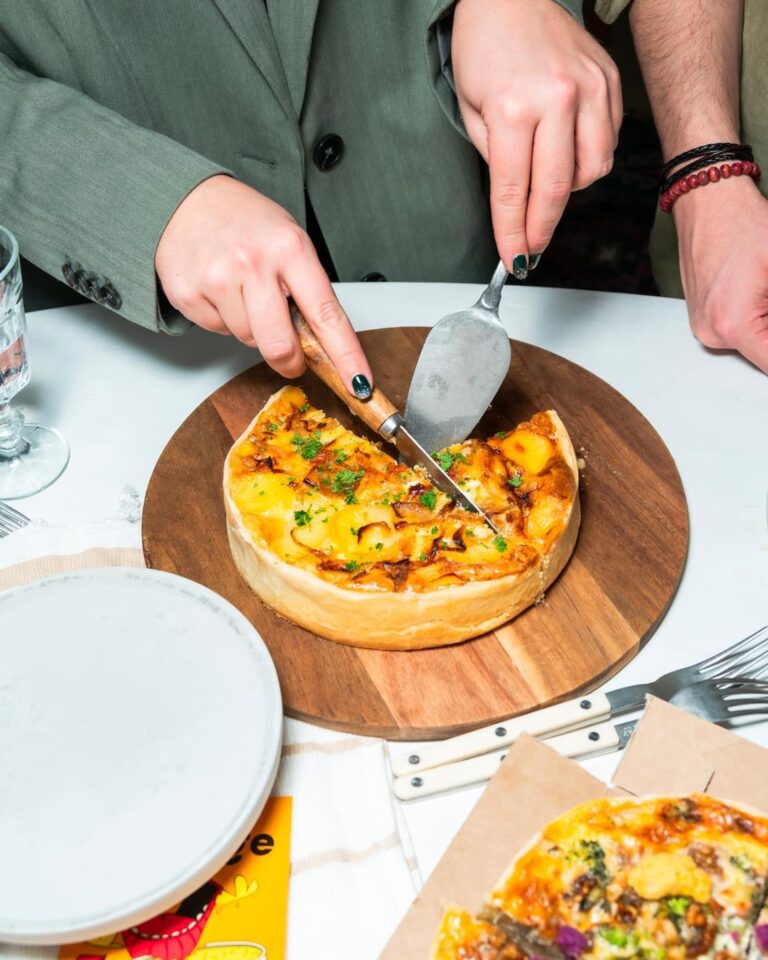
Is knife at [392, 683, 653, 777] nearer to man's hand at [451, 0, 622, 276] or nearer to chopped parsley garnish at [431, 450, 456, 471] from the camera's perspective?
chopped parsley garnish at [431, 450, 456, 471]

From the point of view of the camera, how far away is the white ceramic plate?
4.15 ft

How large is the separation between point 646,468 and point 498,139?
0.74 metres

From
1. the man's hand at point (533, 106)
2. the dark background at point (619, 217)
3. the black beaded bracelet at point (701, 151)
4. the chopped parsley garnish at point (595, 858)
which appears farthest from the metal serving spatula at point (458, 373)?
the dark background at point (619, 217)

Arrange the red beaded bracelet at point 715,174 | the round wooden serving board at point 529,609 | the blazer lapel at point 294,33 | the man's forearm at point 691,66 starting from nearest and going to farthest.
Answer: the round wooden serving board at point 529,609 → the blazer lapel at point 294,33 → the red beaded bracelet at point 715,174 → the man's forearm at point 691,66

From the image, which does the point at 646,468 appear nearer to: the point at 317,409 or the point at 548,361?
the point at 548,361

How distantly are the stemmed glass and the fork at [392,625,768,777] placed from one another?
1021 millimetres

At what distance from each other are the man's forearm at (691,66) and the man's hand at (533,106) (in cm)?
60

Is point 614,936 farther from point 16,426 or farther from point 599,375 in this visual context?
point 16,426

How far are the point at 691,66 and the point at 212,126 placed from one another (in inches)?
50.2

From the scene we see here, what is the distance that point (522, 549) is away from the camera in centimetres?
178

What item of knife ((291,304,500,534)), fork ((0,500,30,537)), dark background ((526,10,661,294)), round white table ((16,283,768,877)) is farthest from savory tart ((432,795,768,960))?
dark background ((526,10,661,294))

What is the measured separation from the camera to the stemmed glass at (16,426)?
1927 mm

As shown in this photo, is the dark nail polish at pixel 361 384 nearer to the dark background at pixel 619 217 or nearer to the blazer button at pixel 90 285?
the blazer button at pixel 90 285

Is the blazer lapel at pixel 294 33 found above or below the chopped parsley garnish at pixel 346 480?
above
